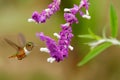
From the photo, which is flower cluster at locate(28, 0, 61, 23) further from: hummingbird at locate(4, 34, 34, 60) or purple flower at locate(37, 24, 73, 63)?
hummingbird at locate(4, 34, 34, 60)

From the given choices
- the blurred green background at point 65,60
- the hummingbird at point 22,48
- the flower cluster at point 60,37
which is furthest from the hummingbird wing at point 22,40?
the blurred green background at point 65,60

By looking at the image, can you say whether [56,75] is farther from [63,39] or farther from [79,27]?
[63,39]

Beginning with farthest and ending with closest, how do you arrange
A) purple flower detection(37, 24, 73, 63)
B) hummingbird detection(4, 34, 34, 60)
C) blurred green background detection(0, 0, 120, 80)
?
blurred green background detection(0, 0, 120, 80) < hummingbird detection(4, 34, 34, 60) < purple flower detection(37, 24, 73, 63)

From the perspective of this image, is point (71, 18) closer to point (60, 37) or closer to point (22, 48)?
point (60, 37)

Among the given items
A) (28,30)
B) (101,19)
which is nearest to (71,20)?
(101,19)

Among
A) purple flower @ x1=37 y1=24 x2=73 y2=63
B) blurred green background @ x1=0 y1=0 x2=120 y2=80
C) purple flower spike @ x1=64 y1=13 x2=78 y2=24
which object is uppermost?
blurred green background @ x1=0 y1=0 x2=120 y2=80

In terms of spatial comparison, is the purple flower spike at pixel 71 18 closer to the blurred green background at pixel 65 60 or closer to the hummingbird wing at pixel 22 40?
the hummingbird wing at pixel 22 40

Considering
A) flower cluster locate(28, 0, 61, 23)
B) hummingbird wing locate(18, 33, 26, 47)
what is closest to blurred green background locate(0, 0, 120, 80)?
hummingbird wing locate(18, 33, 26, 47)

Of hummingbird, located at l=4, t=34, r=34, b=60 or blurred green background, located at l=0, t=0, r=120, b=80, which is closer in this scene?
hummingbird, located at l=4, t=34, r=34, b=60

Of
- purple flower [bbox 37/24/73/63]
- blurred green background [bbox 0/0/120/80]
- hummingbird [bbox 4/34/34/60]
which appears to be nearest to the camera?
purple flower [bbox 37/24/73/63]
